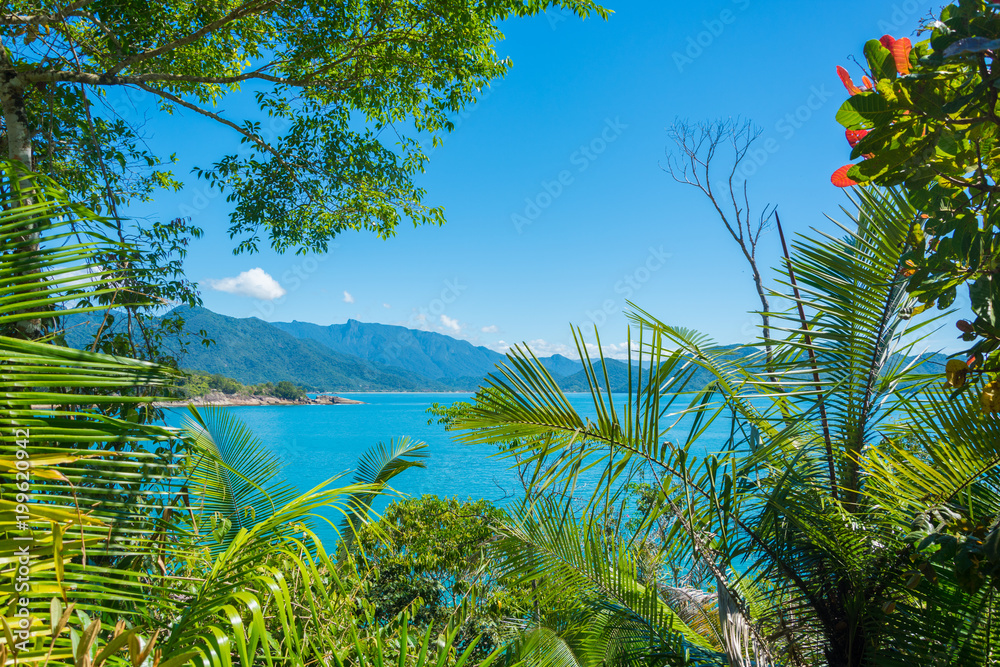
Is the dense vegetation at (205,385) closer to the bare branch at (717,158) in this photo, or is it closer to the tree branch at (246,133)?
the tree branch at (246,133)

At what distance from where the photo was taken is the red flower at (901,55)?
98 centimetres

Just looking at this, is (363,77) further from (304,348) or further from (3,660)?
(304,348)

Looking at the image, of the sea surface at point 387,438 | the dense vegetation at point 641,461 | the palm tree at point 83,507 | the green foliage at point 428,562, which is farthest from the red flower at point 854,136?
the sea surface at point 387,438

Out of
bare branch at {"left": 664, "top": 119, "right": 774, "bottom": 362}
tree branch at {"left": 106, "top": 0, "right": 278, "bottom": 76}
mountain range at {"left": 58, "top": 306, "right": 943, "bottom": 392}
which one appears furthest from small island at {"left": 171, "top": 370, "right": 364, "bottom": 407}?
bare branch at {"left": 664, "top": 119, "right": 774, "bottom": 362}

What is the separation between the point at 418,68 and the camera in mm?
4352

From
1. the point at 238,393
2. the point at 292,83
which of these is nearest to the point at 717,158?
the point at 292,83

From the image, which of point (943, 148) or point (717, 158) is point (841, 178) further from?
point (717, 158)

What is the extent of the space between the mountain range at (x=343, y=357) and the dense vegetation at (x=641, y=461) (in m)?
0.29

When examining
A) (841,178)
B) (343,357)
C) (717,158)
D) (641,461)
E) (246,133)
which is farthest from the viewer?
(343,357)

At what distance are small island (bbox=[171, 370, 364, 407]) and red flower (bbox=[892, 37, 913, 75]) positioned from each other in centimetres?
150

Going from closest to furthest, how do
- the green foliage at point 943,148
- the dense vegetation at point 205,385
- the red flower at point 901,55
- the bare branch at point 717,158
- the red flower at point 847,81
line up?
the green foliage at point 943,148, the red flower at point 901,55, the red flower at point 847,81, the dense vegetation at point 205,385, the bare branch at point 717,158

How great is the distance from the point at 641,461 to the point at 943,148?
144cm

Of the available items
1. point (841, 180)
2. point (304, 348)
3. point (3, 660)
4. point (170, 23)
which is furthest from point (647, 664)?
point (304, 348)

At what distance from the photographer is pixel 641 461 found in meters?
2.06
